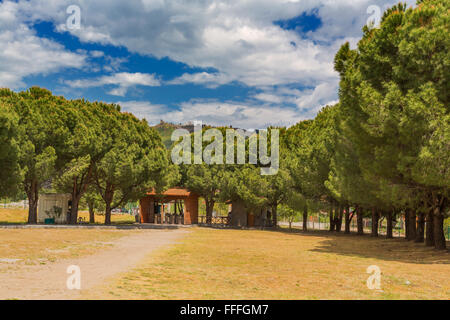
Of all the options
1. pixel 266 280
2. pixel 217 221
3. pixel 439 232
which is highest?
pixel 439 232

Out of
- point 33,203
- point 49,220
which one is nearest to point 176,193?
point 49,220

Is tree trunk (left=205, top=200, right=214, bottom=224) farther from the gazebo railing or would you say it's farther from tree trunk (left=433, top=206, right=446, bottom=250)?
tree trunk (left=433, top=206, right=446, bottom=250)

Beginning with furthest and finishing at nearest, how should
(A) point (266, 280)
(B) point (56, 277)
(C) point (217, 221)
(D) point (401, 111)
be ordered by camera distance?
(C) point (217, 221) → (D) point (401, 111) → (A) point (266, 280) → (B) point (56, 277)

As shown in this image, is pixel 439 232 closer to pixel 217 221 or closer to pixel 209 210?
pixel 209 210

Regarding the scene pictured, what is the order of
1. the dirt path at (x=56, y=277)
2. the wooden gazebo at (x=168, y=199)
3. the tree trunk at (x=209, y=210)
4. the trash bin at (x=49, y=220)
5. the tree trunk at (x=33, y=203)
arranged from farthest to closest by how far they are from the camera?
the tree trunk at (x=209, y=210)
the wooden gazebo at (x=168, y=199)
the trash bin at (x=49, y=220)
the tree trunk at (x=33, y=203)
the dirt path at (x=56, y=277)

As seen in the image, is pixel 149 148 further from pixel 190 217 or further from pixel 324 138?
pixel 324 138

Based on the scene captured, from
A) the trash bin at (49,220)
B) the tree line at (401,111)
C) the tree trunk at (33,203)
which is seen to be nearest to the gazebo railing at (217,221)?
the trash bin at (49,220)

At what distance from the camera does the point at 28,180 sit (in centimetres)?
3397

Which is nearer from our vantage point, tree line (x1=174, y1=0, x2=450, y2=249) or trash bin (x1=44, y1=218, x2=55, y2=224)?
tree line (x1=174, y1=0, x2=450, y2=249)

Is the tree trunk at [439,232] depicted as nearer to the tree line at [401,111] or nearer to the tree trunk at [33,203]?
the tree line at [401,111]

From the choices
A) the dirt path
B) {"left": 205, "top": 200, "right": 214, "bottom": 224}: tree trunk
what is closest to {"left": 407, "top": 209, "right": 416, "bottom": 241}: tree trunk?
the dirt path

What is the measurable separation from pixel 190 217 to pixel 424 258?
32.7m

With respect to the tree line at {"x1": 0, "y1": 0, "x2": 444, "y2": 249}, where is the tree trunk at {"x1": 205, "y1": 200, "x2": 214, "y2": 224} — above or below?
below

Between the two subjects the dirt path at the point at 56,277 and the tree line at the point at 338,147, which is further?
the tree line at the point at 338,147
